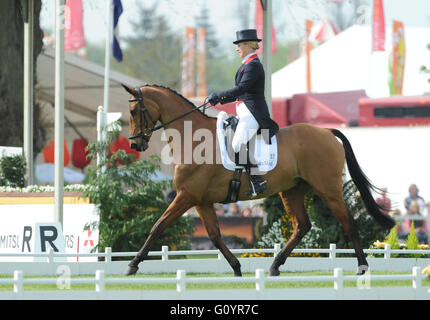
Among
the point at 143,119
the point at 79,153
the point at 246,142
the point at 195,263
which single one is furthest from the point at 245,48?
the point at 79,153

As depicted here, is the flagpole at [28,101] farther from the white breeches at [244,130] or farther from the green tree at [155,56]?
the green tree at [155,56]

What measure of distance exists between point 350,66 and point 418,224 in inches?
573

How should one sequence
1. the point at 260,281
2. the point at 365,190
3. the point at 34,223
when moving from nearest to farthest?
the point at 260,281
the point at 365,190
the point at 34,223

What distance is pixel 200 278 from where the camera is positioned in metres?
9.62

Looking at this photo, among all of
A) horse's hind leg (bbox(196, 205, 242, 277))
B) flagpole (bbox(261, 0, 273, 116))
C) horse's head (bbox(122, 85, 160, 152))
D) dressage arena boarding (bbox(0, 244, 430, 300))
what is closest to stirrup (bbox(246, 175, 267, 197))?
horse's hind leg (bbox(196, 205, 242, 277))

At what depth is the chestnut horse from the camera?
36.5 ft

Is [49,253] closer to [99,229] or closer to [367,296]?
[99,229]

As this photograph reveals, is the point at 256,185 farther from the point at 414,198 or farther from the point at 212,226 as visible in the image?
the point at 414,198

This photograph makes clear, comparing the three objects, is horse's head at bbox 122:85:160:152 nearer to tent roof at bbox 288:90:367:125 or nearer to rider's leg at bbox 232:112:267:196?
rider's leg at bbox 232:112:267:196

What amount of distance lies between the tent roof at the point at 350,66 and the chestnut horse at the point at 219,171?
2302 centimetres

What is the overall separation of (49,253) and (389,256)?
17.0 ft

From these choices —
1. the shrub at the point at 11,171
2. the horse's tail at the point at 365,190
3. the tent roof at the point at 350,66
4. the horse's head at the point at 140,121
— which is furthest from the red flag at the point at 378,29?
the horse's head at the point at 140,121

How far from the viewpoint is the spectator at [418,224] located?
70.1 ft

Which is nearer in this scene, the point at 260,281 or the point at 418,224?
the point at 260,281
